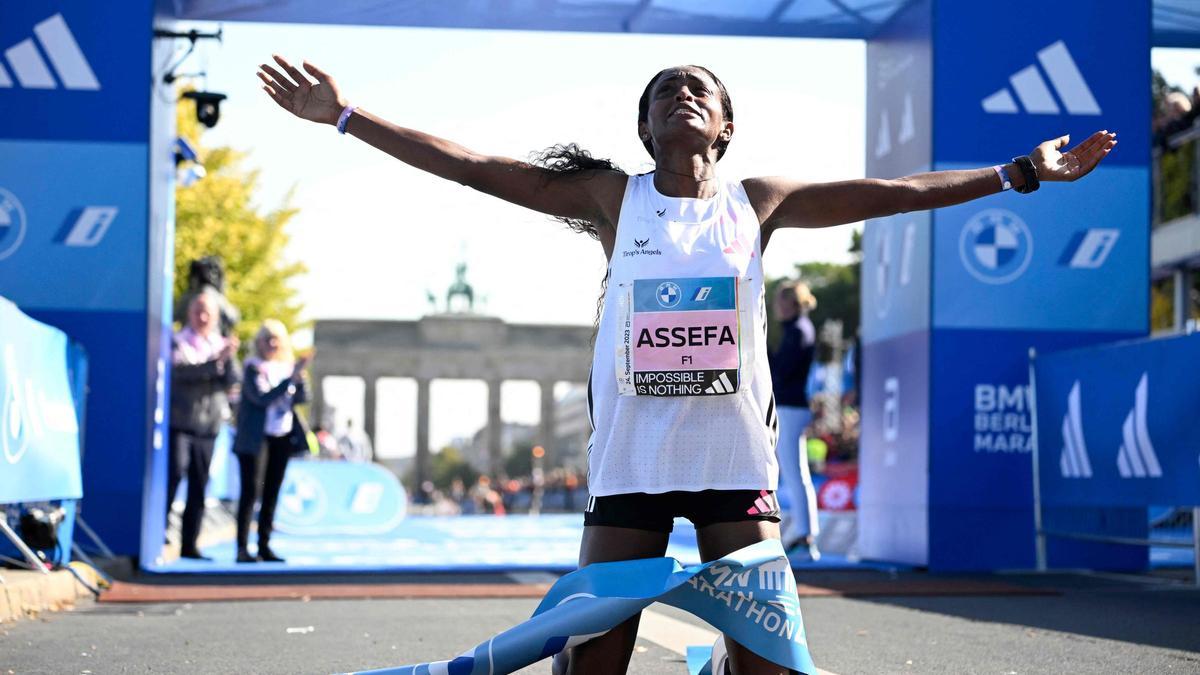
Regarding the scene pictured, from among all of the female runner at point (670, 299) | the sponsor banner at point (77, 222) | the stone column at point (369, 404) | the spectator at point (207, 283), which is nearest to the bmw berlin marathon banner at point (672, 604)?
the female runner at point (670, 299)

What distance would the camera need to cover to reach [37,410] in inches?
344

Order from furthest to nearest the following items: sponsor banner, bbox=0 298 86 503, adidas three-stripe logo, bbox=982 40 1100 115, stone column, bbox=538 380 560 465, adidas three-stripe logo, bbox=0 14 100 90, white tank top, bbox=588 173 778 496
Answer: stone column, bbox=538 380 560 465, adidas three-stripe logo, bbox=982 40 1100 115, adidas three-stripe logo, bbox=0 14 100 90, sponsor banner, bbox=0 298 86 503, white tank top, bbox=588 173 778 496

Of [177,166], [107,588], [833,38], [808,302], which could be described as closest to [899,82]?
[833,38]

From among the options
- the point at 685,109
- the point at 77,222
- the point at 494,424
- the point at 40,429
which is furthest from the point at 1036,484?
the point at 494,424

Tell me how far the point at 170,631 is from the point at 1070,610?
14.8 ft

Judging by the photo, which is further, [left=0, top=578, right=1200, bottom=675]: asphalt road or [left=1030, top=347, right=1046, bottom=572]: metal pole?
[left=1030, top=347, right=1046, bottom=572]: metal pole

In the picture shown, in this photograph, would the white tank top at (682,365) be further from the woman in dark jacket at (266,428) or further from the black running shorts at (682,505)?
the woman in dark jacket at (266,428)

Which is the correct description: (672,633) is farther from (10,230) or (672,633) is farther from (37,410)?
(10,230)

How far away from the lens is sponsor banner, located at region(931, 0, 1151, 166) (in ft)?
39.8

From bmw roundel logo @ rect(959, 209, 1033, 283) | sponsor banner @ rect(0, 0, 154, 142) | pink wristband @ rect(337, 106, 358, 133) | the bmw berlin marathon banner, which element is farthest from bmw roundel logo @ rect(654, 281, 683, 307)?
bmw roundel logo @ rect(959, 209, 1033, 283)

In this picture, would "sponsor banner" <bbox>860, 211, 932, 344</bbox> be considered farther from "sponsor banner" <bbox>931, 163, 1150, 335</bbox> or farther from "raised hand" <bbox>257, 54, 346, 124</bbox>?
"raised hand" <bbox>257, 54, 346, 124</bbox>

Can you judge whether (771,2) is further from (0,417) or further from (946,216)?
(0,417)

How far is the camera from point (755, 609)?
3.70m

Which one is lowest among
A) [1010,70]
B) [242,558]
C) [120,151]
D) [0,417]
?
[242,558]
